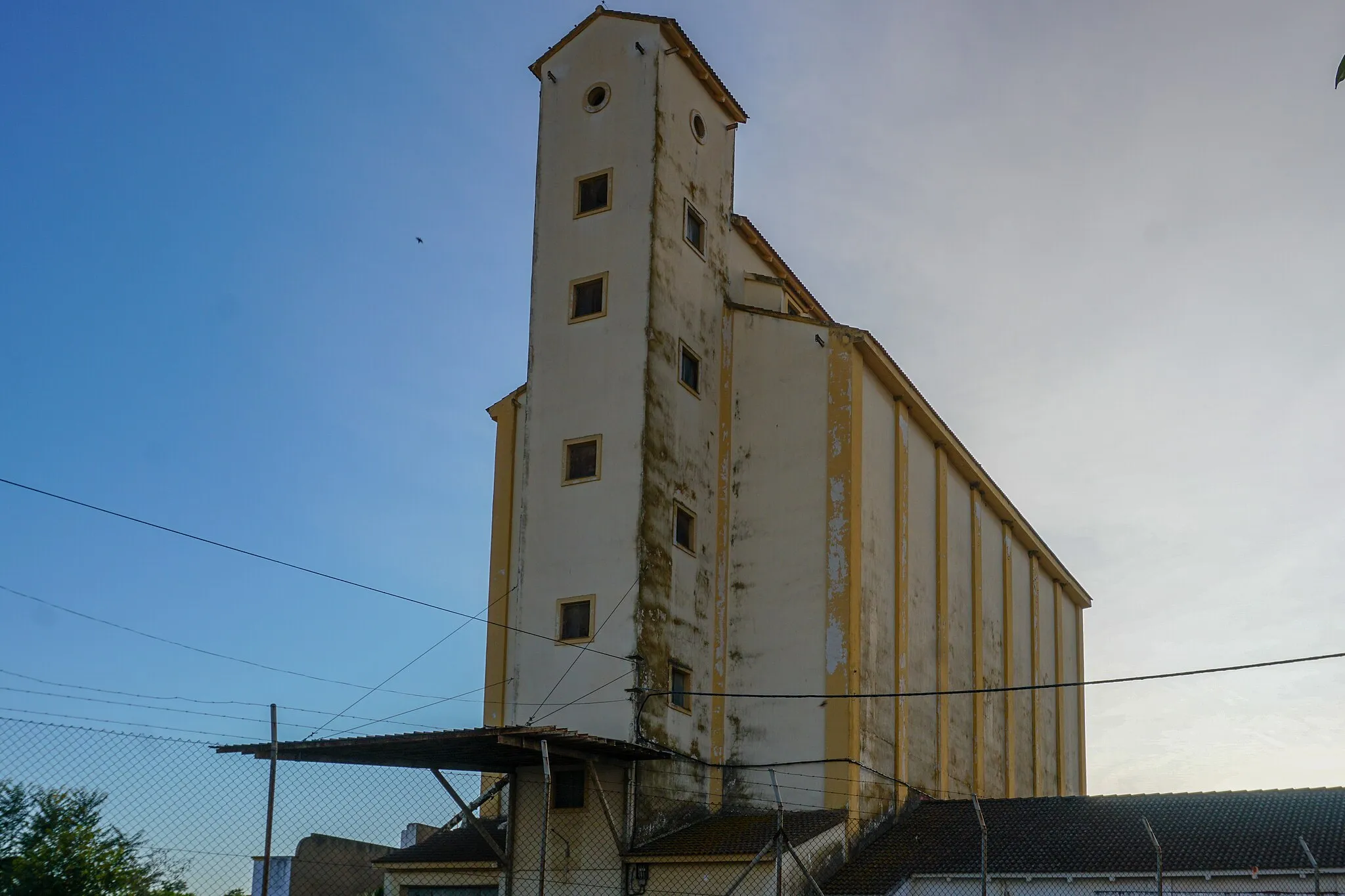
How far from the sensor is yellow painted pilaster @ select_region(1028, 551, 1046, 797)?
49.8 m

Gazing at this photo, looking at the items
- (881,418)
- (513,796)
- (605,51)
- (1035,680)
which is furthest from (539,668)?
(1035,680)

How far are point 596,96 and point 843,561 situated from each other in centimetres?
1310

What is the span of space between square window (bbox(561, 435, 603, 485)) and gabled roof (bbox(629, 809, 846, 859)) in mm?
8073

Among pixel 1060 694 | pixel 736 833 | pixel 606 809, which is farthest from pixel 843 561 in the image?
pixel 1060 694

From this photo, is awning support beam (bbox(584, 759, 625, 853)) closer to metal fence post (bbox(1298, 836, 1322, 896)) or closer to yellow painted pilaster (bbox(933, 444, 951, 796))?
yellow painted pilaster (bbox(933, 444, 951, 796))

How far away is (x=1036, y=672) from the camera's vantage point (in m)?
51.0

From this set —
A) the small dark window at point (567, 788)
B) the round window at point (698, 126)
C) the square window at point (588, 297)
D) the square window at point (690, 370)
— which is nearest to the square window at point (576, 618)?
the small dark window at point (567, 788)

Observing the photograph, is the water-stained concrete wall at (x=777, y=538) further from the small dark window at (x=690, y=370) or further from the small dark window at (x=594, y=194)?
the small dark window at (x=594, y=194)

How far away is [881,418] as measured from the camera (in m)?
37.9

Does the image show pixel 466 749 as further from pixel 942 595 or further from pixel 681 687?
pixel 942 595

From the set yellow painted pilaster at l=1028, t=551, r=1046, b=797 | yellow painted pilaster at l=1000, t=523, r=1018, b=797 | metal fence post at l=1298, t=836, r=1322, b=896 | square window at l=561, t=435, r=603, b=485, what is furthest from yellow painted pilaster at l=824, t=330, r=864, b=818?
yellow painted pilaster at l=1028, t=551, r=1046, b=797

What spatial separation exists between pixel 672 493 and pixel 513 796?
7.64 m

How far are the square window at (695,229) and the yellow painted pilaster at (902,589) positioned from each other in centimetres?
683

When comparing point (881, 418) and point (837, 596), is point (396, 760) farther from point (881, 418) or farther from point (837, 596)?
point (881, 418)
